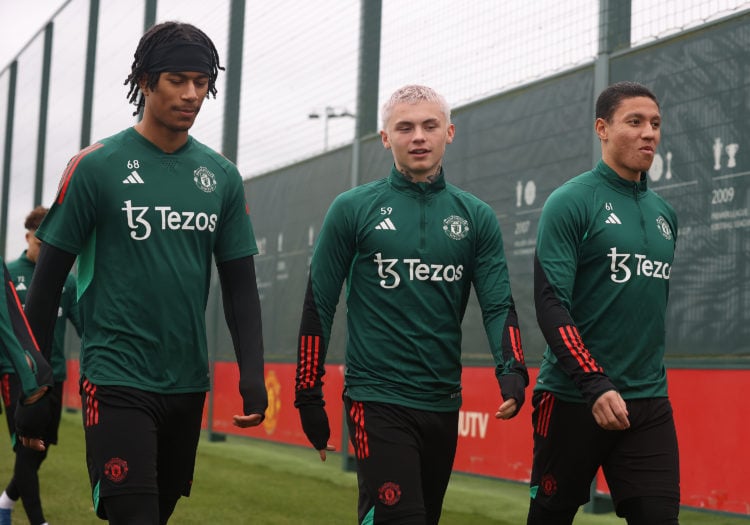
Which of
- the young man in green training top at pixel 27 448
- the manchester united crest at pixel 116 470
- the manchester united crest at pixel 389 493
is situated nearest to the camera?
the manchester united crest at pixel 116 470

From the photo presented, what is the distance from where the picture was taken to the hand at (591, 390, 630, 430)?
11.2 ft

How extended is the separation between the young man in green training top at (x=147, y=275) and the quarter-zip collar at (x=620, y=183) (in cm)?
144

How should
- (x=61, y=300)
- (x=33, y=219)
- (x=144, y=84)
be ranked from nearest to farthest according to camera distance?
(x=144, y=84) < (x=33, y=219) < (x=61, y=300)

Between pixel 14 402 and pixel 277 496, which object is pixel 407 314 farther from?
pixel 277 496

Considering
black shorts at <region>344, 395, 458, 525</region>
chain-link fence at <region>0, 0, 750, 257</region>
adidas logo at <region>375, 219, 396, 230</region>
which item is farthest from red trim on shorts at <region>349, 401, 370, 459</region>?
chain-link fence at <region>0, 0, 750, 257</region>

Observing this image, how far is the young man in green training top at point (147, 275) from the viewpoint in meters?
3.23

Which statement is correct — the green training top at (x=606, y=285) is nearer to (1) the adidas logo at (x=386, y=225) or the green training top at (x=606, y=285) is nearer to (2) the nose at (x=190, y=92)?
(1) the adidas logo at (x=386, y=225)

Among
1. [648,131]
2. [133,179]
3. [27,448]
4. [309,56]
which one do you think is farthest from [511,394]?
[309,56]

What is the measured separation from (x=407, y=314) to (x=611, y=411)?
0.73m

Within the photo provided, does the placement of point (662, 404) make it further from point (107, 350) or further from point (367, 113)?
point (367, 113)

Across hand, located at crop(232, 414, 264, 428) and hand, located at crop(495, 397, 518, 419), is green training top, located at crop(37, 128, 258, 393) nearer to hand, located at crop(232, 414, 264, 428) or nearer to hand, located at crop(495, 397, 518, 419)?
hand, located at crop(232, 414, 264, 428)

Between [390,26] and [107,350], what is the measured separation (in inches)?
279

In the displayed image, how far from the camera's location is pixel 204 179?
343 cm

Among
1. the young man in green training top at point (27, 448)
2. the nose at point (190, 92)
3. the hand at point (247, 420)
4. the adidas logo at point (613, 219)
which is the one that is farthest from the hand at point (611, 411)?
the young man in green training top at point (27, 448)
